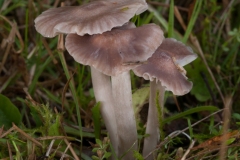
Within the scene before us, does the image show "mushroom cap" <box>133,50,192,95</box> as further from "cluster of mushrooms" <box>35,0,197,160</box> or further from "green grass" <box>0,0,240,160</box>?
"green grass" <box>0,0,240,160</box>

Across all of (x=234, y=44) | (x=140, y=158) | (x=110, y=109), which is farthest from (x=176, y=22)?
(x=140, y=158)

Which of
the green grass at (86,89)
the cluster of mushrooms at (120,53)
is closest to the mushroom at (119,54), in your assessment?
the cluster of mushrooms at (120,53)

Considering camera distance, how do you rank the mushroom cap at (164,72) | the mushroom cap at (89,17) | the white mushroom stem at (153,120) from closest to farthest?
the mushroom cap at (89,17)
the mushroom cap at (164,72)
the white mushroom stem at (153,120)

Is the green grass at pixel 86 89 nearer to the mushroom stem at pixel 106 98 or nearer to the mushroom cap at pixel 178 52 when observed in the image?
the mushroom stem at pixel 106 98

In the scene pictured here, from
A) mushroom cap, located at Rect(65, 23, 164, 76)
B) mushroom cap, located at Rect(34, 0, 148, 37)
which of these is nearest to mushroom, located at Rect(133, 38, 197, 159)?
mushroom cap, located at Rect(65, 23, 164, 76)

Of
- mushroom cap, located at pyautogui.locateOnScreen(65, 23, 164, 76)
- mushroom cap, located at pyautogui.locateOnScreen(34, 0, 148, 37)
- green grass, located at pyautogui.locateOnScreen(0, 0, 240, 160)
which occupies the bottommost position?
green grass, located at pyautogui.locateOnScreen(0, 0, 240, 160)
